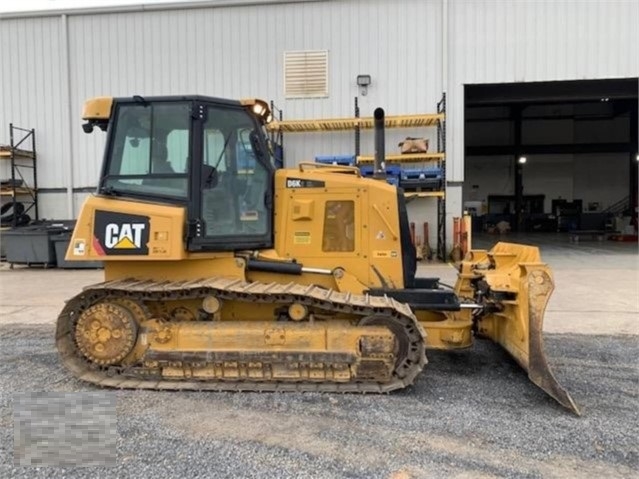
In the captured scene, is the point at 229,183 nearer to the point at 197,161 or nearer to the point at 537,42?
the point at 197,161

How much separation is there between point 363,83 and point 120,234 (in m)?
11.0

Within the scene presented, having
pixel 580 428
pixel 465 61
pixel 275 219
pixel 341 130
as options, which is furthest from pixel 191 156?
pixel 465 61

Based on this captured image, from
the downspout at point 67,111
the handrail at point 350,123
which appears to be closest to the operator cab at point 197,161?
the handrail at point 350,123

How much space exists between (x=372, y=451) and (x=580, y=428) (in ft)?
5.24

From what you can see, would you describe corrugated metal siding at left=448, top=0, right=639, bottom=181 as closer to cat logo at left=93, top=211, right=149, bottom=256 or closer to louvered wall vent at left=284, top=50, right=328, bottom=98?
louvered wall vent at left=284, top=50, right=328, bottom=98

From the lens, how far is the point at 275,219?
15.5 feet

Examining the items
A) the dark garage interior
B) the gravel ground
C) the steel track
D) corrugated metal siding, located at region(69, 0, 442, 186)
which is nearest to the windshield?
the steel track

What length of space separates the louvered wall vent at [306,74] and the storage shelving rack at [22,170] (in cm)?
820

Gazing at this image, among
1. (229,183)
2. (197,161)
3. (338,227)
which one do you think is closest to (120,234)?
(197,161)

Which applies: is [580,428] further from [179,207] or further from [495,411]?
[179,207]

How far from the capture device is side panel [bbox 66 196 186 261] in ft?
14.1

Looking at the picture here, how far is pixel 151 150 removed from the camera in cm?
448

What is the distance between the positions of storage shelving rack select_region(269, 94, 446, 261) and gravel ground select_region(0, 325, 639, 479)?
9.22 meters

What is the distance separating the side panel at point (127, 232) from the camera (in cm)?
431
